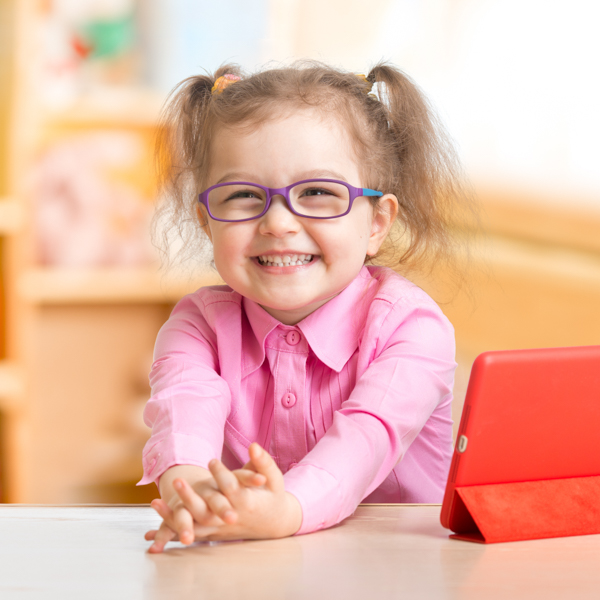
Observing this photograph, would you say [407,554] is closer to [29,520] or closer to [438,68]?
[29,520]

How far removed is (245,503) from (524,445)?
0.22 meters

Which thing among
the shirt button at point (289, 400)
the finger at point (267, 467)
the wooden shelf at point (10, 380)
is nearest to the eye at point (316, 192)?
the shirt button at point (289, 400)

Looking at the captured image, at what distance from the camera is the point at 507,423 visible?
0.59 meters

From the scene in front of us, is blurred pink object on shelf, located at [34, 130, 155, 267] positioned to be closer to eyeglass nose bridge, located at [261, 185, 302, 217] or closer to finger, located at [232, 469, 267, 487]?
eyeglass nose bridge, located at [261, 185, 302, 217]

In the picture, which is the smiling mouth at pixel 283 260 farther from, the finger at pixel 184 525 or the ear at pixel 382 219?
the finger at pixel 184 525

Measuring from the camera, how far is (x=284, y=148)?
0.81m

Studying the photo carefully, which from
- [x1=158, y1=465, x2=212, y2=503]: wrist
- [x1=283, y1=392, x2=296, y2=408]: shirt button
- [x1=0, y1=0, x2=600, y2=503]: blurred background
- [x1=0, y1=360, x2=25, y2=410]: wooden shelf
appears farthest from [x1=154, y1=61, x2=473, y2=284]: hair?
[x1=0, y1=360, x2=25, y2=410]: wooden shelf

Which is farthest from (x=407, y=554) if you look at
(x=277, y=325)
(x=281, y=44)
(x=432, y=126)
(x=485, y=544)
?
(x=281, y=44)

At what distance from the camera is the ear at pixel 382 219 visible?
0.94 meters

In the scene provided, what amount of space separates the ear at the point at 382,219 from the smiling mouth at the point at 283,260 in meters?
0.12

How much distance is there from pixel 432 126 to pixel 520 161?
42.1 inches

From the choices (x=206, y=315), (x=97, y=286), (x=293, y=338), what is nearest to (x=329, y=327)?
(x=293, y=338)

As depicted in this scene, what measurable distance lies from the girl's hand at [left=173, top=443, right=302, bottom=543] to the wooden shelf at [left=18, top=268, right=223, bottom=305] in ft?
4.30

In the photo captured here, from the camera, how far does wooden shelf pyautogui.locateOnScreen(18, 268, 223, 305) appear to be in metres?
1.90
